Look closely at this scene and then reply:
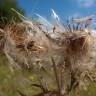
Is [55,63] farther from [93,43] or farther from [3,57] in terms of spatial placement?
[3,57]

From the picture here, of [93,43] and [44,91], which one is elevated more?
[93,43]

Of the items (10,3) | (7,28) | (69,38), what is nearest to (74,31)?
(69,38)

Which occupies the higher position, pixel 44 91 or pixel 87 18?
pixel 87 18

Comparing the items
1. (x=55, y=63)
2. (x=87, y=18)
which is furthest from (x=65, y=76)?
(x=87, y=18)

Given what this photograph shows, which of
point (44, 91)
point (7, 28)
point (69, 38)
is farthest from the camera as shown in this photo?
point (7, 28)

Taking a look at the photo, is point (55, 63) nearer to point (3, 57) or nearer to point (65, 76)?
point (65, 76)

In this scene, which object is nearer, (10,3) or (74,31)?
(74,31)

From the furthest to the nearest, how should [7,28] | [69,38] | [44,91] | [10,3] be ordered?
1. [10,3]
2. [7,28]
3. [44,91]
4. [69,38]

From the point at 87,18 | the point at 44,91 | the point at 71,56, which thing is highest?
the point at 87,18

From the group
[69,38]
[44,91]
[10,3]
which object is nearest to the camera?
[69,38]
